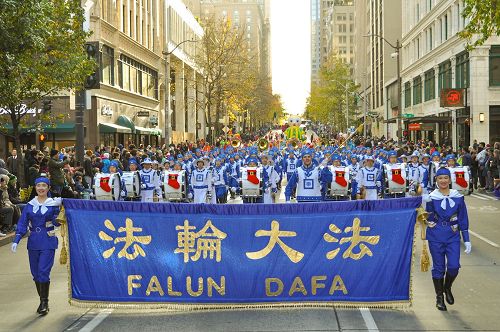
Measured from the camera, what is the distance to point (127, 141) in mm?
50938

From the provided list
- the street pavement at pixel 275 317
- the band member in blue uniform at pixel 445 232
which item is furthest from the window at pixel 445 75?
the band member in blue uniform at pixel 445 232

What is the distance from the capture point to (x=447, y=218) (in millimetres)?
8875

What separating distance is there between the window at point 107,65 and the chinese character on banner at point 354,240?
35134 millimetres

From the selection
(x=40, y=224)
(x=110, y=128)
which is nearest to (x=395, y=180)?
(x=40, y=224)

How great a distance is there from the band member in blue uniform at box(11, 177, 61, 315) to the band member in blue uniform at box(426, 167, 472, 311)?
4.61m

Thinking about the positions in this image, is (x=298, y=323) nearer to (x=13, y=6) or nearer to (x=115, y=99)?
(x=13, y=6)

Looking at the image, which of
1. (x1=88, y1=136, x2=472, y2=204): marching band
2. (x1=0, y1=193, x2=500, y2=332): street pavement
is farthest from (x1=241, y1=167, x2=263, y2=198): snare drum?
(x1=0, y1=193, x2=500, y2=332): street pavement

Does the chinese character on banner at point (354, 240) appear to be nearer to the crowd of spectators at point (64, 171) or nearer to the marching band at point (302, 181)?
the marching band at point (302, 181)

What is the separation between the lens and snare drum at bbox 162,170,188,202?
18047 millimetres

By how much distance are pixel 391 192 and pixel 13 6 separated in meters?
9.34

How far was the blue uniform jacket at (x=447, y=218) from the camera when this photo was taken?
885cm

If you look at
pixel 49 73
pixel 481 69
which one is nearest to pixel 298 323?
pixel 49 73

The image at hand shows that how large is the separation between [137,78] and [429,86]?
23084 millimetres

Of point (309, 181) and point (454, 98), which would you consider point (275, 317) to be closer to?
point (309, 181)
